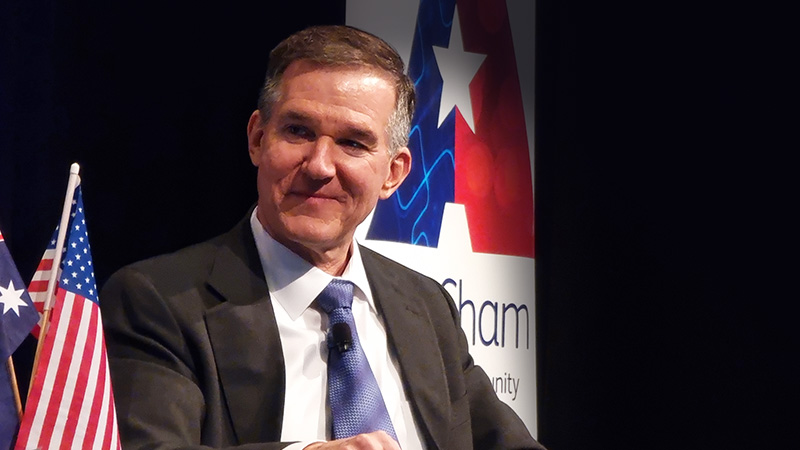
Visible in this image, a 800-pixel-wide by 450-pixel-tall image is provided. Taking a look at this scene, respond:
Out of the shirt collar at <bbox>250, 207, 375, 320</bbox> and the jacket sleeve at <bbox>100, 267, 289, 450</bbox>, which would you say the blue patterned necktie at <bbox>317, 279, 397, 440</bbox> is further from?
the jacket sleeve at <bbox>100, 267, 289, 450</bbox>

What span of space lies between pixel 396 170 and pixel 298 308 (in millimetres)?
439

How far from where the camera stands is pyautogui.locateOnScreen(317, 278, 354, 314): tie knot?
7.29 ft

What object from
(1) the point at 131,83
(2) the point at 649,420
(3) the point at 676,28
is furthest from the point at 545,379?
(1) the point at 131,83

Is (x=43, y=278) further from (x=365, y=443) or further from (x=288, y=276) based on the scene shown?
(x=365, y=443)

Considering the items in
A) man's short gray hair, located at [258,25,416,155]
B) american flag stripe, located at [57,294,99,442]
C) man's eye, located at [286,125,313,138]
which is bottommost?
american flag stripe, located at [57,294,99,442]

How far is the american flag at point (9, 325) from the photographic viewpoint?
6.41ft

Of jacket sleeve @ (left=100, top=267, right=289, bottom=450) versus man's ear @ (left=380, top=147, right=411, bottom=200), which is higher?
man's ear @ (left=380, top=147, right=411, bottom=200)

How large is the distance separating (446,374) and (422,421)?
0.57 feet

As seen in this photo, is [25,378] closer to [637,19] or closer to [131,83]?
[131,83]

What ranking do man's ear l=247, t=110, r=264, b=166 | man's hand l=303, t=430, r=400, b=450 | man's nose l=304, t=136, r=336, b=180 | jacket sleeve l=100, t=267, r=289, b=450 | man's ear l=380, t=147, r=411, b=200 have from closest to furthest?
man's hand l=303, t=430, r=400, b=450 → jacket sleeve l=100, t=267, r=289, b=450 → man's nose l=304, t=136, r=336, b=180 → man's ear l=247, t=110, r=264, b=166 → man's ear l=380, t=147, r=411, b=200

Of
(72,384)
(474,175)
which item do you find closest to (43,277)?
(72,384)

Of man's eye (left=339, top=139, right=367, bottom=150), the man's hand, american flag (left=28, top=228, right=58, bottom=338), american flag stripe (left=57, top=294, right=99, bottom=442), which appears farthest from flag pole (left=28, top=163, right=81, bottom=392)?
the man's hand

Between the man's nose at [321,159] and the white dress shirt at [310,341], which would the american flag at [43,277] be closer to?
the white dress shirt at [310,341]

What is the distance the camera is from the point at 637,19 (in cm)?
404
